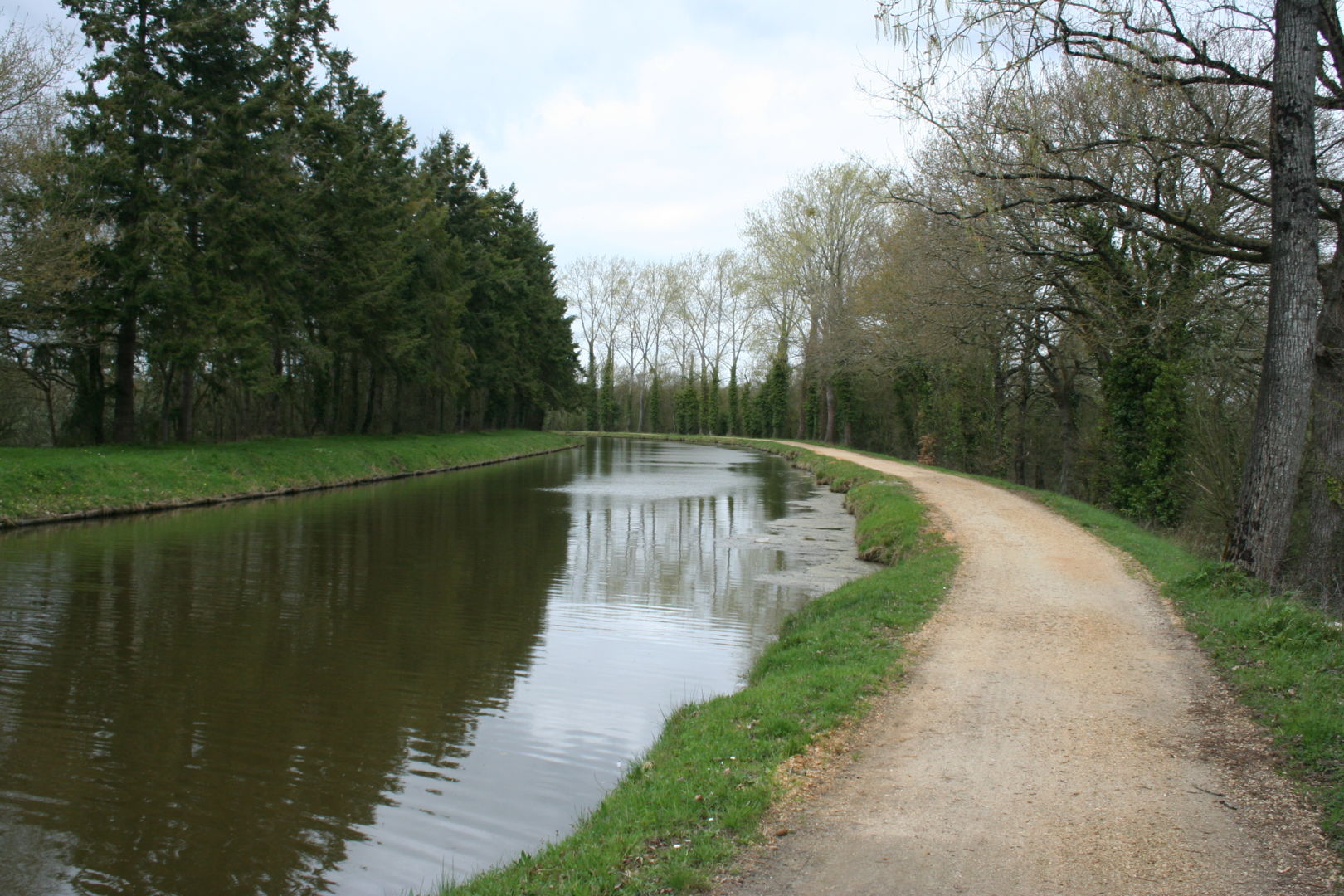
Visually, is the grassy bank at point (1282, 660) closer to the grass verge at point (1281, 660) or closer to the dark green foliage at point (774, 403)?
the grass verge at point (1281, 660)

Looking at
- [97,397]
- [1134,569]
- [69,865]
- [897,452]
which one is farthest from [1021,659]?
[897,452]

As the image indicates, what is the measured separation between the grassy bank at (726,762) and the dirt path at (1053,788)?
235 mm

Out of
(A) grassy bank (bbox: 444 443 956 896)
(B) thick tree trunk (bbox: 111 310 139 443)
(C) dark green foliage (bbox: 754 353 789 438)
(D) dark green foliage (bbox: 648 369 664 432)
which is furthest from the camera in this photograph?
(D) dark green foliage (bbox: 648 369 664 432)

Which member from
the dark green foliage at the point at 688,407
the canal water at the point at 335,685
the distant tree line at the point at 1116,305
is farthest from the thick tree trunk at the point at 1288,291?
the dark green foliage at the point at 688,407

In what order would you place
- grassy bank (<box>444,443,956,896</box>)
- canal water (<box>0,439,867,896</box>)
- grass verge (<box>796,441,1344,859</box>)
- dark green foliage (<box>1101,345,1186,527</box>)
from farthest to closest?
dark green foliage (<box>1101,345,1186,527</box>), canal water (<box>0,439,867,896</box>), grass verge (<box>796,441,1344,859</box>), grassy bank (<box>444,443,956,896</box>)

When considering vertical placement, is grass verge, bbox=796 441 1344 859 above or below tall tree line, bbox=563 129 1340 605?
below

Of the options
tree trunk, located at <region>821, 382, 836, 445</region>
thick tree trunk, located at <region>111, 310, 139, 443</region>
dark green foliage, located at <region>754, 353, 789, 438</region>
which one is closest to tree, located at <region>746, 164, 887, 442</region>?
tree trunk, located at <region>821, 382, 836, 445</region>

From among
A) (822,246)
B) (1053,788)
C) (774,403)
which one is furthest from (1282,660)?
(774,403)

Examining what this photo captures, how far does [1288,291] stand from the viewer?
8.58 m

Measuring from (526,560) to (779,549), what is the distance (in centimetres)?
422

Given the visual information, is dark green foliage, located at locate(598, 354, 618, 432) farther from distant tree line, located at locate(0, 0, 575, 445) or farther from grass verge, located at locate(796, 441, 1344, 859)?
grass verge, located at locate(796, 441, 1344, 859)

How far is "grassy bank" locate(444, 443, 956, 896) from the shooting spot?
148 inches

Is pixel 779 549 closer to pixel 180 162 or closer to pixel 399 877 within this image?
pixel 399 877

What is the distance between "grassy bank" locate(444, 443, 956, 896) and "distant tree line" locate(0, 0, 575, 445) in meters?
15.9
